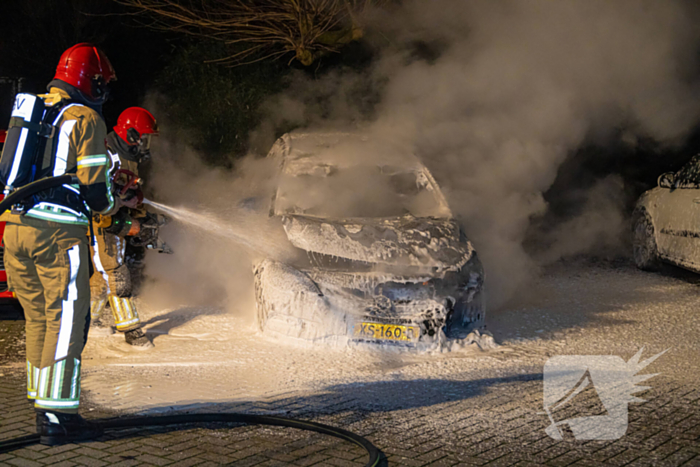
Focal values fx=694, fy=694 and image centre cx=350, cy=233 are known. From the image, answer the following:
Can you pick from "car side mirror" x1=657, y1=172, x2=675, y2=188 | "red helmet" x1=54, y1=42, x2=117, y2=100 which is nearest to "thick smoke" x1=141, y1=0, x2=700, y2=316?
"car side mirror" x1=657, y1=172, x2=675, y2=188

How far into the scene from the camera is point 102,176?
12.4 ft

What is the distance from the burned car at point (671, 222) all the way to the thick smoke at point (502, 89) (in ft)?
4.82

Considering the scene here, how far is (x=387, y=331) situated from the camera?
5.32 meters

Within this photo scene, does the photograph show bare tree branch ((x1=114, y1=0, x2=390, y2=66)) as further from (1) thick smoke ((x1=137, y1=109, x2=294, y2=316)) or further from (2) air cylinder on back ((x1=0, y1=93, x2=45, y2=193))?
(2) air cylinder on back ((x1=0, y1=93, x2=45, y2=193))

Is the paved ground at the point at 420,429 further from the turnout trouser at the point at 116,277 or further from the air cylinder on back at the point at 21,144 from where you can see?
the air cylinder on back at the point at 21,144

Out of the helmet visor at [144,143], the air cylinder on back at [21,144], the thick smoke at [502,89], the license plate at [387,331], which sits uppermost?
the thick smoke at [502,89]

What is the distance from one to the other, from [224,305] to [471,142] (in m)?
4.09

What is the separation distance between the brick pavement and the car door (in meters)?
3.63

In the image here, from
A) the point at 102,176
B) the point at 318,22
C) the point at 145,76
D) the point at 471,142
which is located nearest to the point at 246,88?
the point at 318,22

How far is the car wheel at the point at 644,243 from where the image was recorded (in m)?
8.91

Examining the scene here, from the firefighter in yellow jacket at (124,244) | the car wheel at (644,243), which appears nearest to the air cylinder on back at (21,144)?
the firefighter in yellow jacket at (124,244)

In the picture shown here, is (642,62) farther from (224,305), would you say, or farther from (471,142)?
(224,305)

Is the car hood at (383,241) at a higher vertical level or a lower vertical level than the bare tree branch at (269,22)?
lower

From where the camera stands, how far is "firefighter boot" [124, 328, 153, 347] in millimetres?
5754
